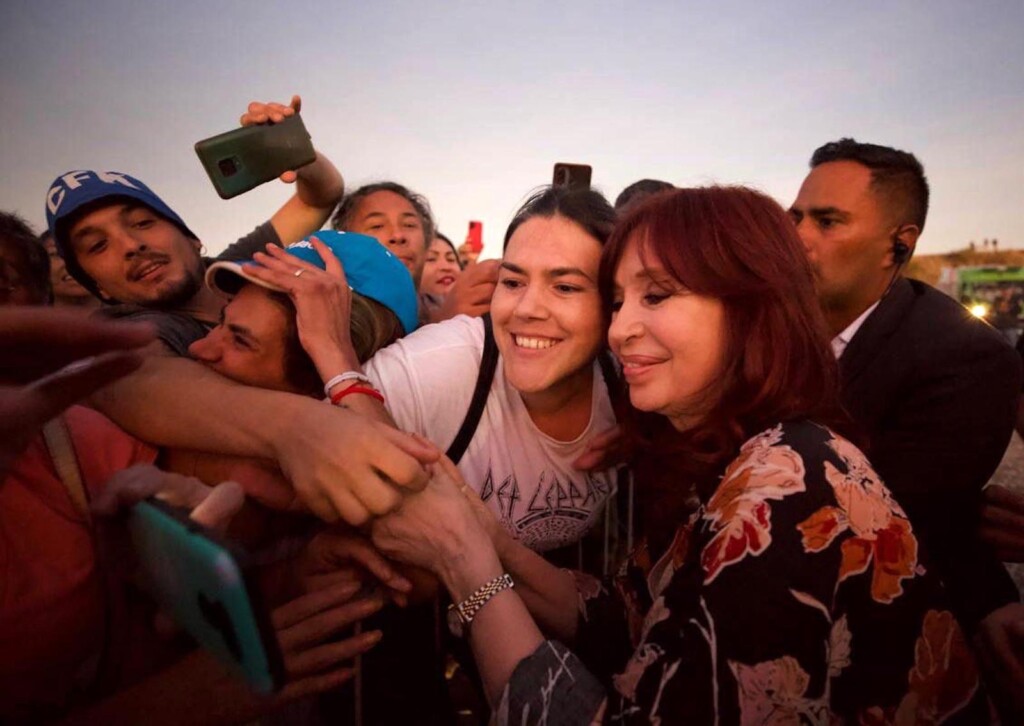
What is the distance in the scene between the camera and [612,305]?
6.77 feet

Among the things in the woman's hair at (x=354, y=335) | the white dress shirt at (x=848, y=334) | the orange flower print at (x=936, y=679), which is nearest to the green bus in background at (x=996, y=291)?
the white dress shirt at (x=848, y=334)

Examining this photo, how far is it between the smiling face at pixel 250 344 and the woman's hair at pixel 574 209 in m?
0.96

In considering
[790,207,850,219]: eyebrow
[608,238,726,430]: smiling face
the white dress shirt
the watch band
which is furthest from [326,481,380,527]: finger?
[790,207,850,219]: eyebrow

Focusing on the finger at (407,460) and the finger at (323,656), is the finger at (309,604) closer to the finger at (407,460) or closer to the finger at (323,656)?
the finger at (323,656)

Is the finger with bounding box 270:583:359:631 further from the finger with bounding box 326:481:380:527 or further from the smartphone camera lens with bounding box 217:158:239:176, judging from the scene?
the smartphone camera lens with bounding box 217:158:239:176

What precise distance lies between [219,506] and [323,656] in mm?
874

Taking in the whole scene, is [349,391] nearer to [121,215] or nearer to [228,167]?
[228,167]

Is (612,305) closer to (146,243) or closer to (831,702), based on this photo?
(831,702)

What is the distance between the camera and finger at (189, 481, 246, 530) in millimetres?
839

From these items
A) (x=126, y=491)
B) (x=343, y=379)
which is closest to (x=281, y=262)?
(x=343, y=379)

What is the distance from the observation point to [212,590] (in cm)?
67

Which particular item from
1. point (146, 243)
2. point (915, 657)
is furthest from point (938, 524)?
point (146, 243)

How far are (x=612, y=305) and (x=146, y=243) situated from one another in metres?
2.40

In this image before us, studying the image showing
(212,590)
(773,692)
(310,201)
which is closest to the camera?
(212,590)
